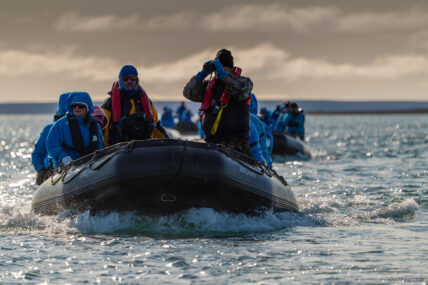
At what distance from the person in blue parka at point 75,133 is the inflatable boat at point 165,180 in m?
0.91

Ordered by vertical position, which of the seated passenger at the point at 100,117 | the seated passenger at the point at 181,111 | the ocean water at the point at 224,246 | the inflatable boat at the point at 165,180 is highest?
the seated passenger at the point at 181,111

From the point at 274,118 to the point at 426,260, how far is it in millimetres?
22240

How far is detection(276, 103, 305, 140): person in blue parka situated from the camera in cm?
2714

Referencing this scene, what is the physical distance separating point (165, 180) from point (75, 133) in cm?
231

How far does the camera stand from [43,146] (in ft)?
39.0

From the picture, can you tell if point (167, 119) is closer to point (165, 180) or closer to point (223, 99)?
point (223, 99)

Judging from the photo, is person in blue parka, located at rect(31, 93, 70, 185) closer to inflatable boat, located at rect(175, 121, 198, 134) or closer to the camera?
the camera

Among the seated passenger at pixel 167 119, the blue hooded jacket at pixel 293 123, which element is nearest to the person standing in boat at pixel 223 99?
the blue hooded jacket at pixel 293 123

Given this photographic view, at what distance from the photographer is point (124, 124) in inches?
429

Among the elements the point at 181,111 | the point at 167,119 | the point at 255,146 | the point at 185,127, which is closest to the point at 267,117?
the point at 255,146

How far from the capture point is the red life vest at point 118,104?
10.7m

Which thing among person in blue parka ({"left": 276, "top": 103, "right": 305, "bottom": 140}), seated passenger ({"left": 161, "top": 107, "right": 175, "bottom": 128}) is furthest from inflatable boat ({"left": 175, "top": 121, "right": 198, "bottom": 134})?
person in blue parka ({"left": 276, "top": 103, "right": 305, "bottom": 140})

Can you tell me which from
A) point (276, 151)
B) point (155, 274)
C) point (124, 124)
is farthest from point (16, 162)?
point (155, 274)

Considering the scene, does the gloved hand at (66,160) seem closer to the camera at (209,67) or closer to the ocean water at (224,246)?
the ocean water at (224,246)
